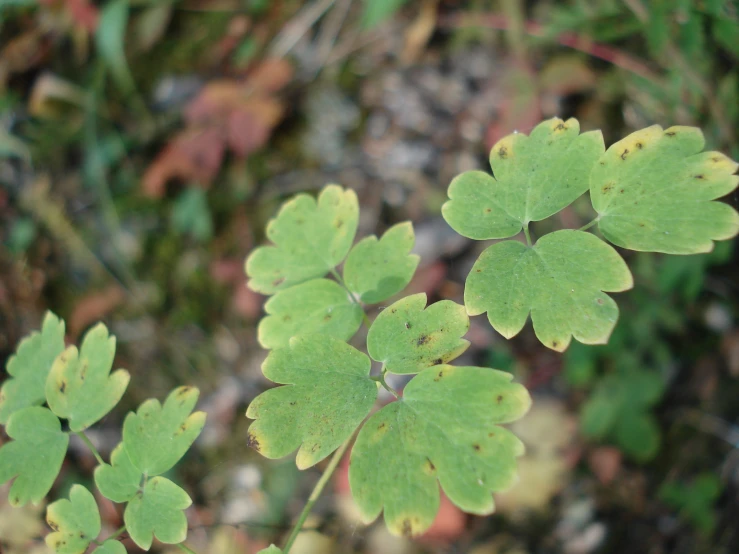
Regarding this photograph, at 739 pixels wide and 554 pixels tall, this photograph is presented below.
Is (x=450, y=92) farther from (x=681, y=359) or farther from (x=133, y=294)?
(x=133, y=294)

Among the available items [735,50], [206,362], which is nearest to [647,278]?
[735,50]

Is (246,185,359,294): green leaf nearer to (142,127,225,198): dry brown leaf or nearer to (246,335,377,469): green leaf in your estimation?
(246,335,377,469): green leaf

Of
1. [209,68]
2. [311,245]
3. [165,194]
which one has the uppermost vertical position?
[311,245]

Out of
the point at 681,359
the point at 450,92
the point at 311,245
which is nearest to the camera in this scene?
the point at 311,245

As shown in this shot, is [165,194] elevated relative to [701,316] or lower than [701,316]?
elevated

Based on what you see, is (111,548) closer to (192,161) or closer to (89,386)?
(89,386)

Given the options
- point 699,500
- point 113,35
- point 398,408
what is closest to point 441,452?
point 398,408
